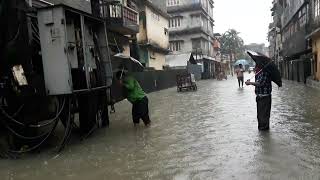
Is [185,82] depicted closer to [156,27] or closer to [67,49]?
[156,27]

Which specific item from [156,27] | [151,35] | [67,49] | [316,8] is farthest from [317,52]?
[67,49]

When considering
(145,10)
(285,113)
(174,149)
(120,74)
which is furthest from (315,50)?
(174,149)

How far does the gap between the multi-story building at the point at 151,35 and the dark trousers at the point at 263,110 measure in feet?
80.2

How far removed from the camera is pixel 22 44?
27.8 ft

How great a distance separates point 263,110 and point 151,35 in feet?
94.7

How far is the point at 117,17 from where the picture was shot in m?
24.5

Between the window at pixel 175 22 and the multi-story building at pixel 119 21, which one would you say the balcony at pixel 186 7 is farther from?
the multi-story building at pixel 119 21

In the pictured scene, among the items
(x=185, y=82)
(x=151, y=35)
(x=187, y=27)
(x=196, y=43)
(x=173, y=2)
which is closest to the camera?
(x=185, y=82)

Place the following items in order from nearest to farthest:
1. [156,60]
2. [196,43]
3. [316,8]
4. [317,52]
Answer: [316,8], [317,52], [156,60], [196,43]

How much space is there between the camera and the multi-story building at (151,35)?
35.2 metres

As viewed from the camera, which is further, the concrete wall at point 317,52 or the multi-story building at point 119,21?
the concrete wall at point 317,52

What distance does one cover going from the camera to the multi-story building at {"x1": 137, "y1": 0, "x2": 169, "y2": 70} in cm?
3519

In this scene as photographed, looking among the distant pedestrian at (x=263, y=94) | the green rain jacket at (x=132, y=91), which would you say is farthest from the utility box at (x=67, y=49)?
the distant pedestrian at (x=263, y=94)

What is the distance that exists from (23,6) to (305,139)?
6353 millimetres
